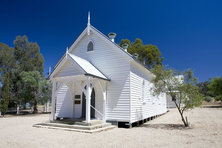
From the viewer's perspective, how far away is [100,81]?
1160cm

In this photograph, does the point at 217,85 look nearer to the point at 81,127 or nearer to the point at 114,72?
the point at 114,72

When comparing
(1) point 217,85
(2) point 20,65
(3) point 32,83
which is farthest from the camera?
(1) point 217,85

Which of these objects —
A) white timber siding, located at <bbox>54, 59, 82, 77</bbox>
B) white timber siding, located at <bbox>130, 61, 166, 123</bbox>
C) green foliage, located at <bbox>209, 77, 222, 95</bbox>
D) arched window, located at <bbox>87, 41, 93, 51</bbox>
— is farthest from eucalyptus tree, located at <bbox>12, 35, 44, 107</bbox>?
green foliage, located at <bbox>209, 77, 222, 95</bbox>

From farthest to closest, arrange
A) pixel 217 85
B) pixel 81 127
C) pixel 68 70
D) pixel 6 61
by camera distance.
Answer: pixel 217 85, pixel 6 61, pixel 68 70, pixel 81 127

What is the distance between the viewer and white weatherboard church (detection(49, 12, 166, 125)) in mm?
11164

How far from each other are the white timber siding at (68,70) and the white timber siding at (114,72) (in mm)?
2448

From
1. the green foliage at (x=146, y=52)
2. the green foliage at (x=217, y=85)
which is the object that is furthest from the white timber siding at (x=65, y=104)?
the green foliage at (x=217, y=85)

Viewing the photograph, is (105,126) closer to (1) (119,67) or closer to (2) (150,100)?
(1) (119,67)

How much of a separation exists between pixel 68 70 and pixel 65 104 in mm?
3853

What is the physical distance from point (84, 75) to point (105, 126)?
3.60 m

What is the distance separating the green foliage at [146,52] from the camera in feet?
111

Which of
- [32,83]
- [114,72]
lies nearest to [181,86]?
[114,72]

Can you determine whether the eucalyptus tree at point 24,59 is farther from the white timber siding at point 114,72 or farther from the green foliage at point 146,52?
the white timber siding at point 114,72

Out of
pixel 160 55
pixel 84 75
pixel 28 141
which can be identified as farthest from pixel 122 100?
pixel 160 55
